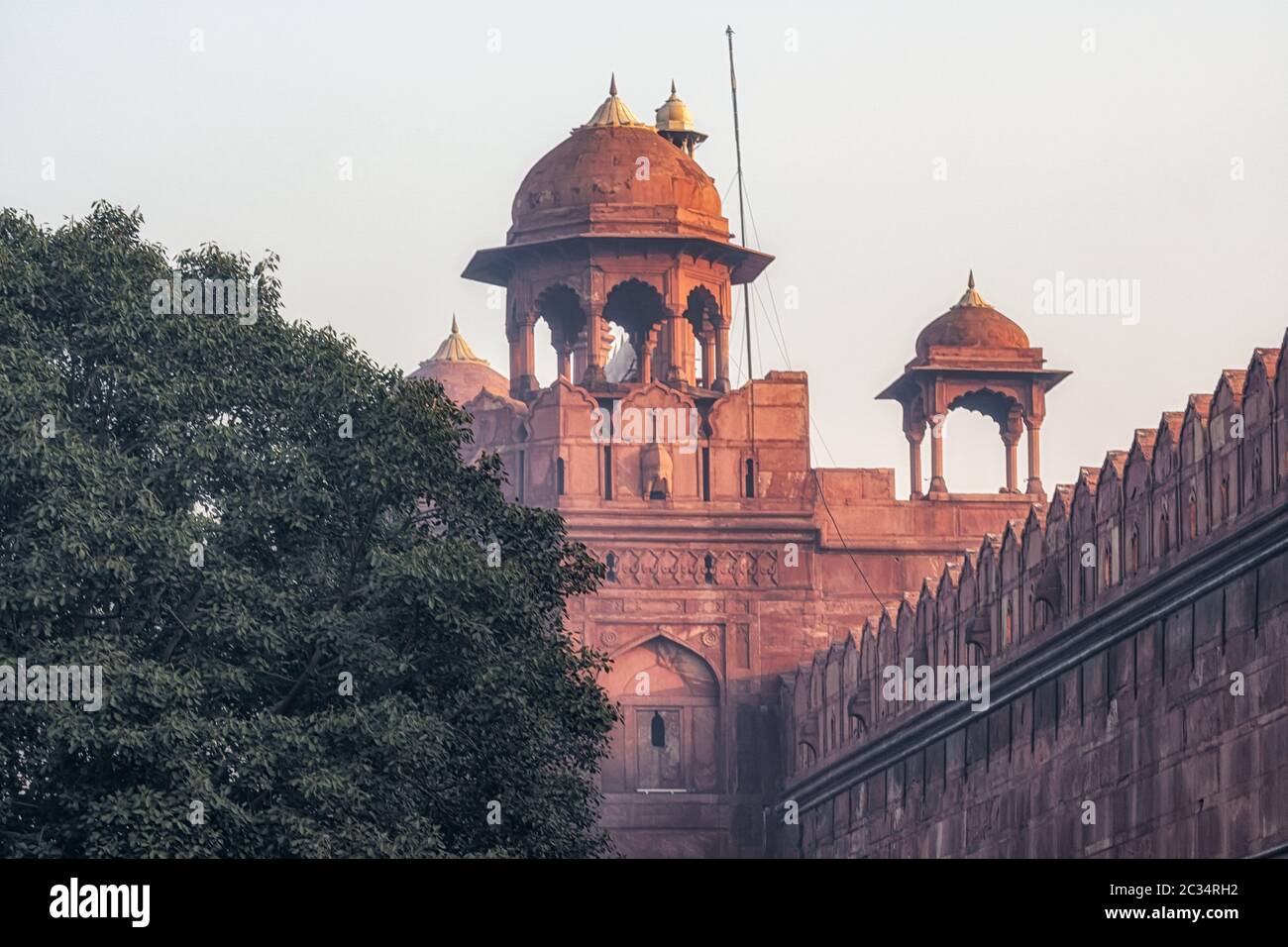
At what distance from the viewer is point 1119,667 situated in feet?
105

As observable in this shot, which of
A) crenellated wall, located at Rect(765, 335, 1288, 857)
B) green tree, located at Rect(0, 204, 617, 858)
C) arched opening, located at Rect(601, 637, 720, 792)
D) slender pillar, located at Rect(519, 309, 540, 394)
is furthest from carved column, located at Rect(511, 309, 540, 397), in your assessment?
green tree, located at Rect(0, 204, 617, 858)

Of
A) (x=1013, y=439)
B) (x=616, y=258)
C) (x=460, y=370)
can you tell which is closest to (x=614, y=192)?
(x=616, y=258)

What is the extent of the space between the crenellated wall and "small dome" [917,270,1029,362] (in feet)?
36.9

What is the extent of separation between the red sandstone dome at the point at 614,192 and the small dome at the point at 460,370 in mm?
15915

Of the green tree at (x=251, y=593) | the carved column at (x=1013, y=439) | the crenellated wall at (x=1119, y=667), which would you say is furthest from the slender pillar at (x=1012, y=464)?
the green tree at (x=251, y=593)

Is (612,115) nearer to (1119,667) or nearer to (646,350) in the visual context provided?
(646,350)

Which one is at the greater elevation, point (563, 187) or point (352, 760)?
point (563, 187)

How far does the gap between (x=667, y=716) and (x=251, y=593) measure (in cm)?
2315

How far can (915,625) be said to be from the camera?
135 feet

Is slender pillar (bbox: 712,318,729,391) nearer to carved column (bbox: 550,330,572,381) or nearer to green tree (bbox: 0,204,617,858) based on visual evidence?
carved column (bbox: 550,330,572,381)

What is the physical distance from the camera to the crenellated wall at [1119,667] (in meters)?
28.0

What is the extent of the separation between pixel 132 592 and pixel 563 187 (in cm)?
2607
